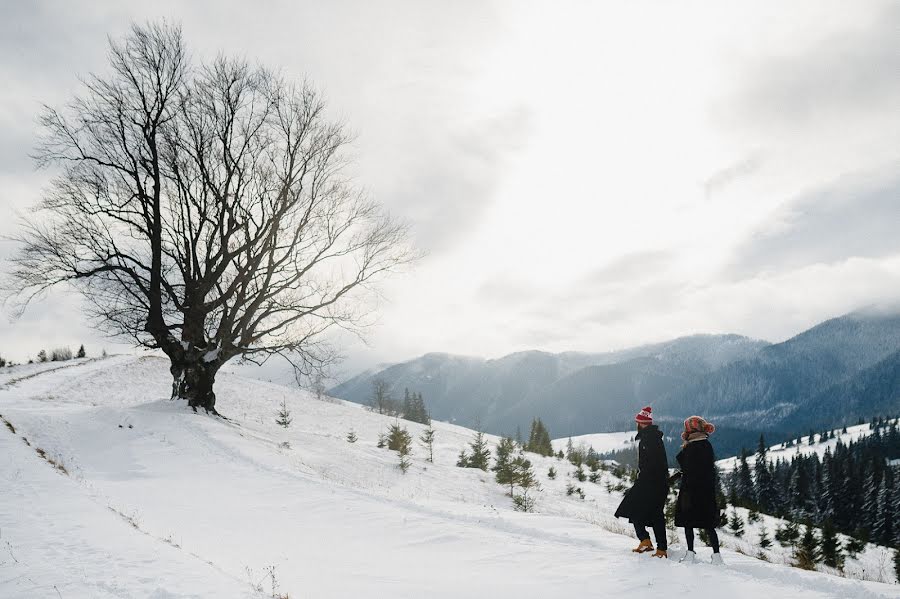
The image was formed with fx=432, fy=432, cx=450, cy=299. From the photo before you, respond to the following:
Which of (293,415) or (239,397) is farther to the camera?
(239,397)

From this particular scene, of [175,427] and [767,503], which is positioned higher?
[175,427]

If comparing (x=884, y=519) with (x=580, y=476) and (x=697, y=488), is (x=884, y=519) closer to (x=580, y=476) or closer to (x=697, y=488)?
(x=580, y=476)

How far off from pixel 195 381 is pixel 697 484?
1579cm

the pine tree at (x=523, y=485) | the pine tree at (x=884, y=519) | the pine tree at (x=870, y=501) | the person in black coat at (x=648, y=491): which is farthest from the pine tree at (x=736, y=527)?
the pine tree at (x=870, y=501)

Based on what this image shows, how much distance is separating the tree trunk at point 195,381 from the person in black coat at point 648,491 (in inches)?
562

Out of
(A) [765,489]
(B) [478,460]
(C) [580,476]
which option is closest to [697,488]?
→ (B) [478,460]

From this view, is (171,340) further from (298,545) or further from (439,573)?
(439,573)

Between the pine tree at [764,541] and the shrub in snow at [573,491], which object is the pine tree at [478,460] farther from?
the pine tree at [764,541]

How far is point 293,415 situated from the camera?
110ft

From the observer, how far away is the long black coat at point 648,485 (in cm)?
674

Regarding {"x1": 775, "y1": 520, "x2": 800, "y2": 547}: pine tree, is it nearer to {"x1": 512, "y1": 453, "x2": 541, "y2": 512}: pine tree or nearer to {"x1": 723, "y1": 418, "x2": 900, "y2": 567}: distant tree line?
{"x1": 512, "y1": 453, "x2": 541, "y2": 512}: pine tree

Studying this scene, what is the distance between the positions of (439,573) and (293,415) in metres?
30.9

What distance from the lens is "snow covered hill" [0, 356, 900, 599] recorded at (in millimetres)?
4754

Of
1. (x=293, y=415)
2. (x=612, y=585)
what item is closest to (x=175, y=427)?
(x=612, y=585)
